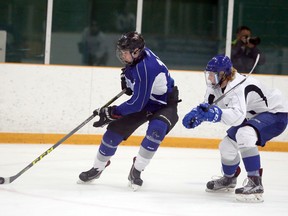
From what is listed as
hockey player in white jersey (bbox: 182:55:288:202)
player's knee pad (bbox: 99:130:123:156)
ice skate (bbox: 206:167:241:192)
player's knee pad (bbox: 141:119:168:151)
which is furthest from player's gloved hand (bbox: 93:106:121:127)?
ice skate (bbox: 206:167:241:192)

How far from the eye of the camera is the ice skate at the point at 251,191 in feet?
15.3

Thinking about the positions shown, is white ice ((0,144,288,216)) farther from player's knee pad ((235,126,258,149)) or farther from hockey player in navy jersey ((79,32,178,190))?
player's knee pad ((235,126,258,149))

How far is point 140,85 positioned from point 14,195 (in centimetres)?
100

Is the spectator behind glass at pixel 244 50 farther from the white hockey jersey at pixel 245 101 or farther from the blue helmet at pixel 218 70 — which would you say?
the blue helmet at pixel 218 70

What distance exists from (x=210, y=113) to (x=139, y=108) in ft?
1.86

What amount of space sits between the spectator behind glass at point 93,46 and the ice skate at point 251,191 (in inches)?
155

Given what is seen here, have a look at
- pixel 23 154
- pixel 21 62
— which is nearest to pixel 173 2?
pixel 21 62

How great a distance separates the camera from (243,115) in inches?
180

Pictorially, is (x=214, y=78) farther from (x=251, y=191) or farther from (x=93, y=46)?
(x=93, y=46)

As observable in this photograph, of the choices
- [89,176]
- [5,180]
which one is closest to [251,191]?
[89,176]

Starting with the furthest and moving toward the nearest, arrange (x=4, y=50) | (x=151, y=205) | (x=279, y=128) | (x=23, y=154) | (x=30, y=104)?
(x=4, y=50), (x=30, y=104), (x=23, y=154), (x=279, y=128), (x=151, y=205)

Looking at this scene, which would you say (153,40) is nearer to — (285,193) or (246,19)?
(246,19)

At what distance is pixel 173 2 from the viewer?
8.68m

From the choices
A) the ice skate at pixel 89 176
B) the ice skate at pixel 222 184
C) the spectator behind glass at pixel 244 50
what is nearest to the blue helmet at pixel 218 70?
the ice skate at pixel 222 184
